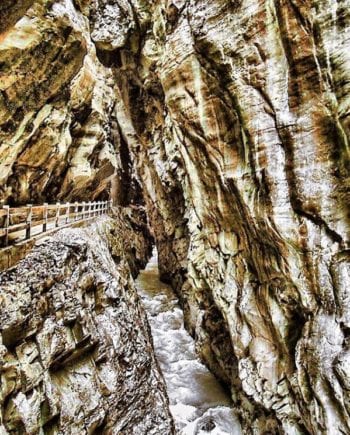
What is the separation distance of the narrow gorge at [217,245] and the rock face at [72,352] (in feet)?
0.13

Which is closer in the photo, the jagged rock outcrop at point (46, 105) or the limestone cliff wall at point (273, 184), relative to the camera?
the limestone cliff wall at point (273, 184)

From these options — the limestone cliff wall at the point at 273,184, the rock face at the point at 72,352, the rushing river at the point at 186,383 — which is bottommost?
the rushing river at the point at 186,383

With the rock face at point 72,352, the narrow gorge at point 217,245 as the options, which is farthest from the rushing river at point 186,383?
the rock face at point 72,352

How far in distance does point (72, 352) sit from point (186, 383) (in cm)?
652

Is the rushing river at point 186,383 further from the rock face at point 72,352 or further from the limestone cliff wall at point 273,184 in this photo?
the rock face at point 72,352

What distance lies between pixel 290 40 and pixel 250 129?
2215 mm

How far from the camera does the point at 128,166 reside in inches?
1517

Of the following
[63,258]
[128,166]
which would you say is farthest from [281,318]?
[128,166]

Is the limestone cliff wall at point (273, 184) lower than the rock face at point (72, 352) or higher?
higher

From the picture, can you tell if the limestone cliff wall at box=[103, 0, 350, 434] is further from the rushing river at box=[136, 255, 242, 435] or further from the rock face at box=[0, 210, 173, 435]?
the rock face at box=[0, 210, 173, 435]

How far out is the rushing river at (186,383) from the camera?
11.0 meters

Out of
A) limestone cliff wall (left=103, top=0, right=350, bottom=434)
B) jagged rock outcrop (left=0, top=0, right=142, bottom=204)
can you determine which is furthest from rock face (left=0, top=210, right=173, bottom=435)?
jagged rock outcrop (left=0, top=0, right=142, bottom=204)

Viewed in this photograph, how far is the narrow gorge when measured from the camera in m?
7.16

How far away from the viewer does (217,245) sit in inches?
466
